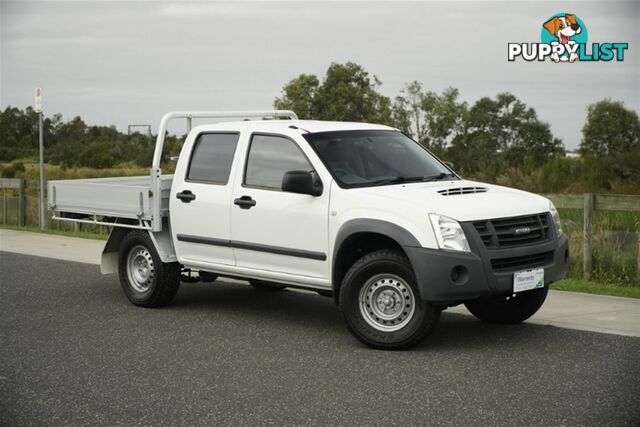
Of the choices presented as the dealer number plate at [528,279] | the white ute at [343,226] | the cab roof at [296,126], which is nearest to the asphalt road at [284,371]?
the white ute at [343,226]

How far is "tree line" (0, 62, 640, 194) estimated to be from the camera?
24.2 m

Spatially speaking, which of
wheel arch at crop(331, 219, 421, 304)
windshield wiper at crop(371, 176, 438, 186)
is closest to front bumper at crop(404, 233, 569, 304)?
wheel arch at crop(331, 219, 421, 304)

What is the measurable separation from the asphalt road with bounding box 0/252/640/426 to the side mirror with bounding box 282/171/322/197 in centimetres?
A: 136

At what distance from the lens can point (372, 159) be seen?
955cm

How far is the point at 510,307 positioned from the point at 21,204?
50.5 feet

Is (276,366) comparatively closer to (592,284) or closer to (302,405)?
(302,405)

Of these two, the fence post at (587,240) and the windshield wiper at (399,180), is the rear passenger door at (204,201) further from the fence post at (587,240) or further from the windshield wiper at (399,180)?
the fence post at (587,240)

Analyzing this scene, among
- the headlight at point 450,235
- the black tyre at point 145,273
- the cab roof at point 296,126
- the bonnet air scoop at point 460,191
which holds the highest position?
the cab roof at point 296,126

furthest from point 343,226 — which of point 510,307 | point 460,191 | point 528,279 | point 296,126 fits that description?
point 510,307

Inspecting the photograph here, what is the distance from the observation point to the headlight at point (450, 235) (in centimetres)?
823

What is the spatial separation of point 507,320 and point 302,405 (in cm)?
346

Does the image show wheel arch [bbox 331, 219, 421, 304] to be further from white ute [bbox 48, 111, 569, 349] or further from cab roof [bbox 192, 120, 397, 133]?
cab roof [bbox 192, 120, 397, 133]

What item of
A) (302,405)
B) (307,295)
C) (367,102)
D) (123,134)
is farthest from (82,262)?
(367,102)

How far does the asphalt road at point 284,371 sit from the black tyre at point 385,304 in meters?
0.17
